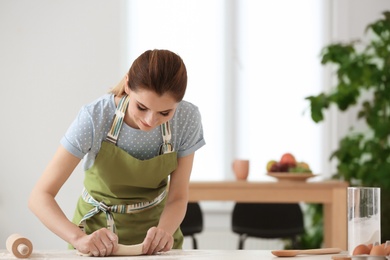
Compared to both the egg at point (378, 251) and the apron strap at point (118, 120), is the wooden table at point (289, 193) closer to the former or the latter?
the apron strap at point (118, 120)

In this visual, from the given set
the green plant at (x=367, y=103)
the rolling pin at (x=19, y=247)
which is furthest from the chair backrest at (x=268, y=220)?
the rolling pin at (x=19, y=247)

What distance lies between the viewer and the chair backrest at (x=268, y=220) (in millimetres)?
4910

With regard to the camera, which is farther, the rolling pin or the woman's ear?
the woman's ear

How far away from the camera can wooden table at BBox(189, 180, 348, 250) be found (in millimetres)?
4105

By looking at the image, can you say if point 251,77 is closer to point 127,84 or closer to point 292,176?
point 292,176

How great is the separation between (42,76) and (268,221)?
6.35 ft

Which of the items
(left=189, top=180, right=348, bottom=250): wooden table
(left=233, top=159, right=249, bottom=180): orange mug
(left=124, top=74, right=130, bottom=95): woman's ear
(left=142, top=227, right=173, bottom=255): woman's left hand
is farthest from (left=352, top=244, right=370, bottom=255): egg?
(left=233, top=159, right=249, bottom=180): orange mug

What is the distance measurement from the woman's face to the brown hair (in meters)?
0.01

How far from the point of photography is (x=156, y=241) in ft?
6.85

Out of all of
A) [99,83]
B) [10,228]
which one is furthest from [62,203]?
[99,83]

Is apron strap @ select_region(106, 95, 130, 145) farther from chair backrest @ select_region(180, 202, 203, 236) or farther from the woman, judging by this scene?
chair backrest @ select_region(180, 202, 203, 236)

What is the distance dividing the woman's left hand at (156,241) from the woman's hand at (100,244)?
0.09 m

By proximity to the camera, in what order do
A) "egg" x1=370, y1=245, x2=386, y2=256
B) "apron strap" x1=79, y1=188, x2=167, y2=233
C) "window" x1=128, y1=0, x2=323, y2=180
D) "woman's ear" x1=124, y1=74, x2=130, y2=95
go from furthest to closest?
"window" x1=128, y1=0, x2=323, y2=180
"apron strap" x1=79, y1=188, x2=167, y2=233
"woman's ear" x1=124, y1=74, x2=130, y2=95
"egg" x1=370, y1=245, x2=386, y2=256

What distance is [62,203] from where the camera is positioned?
5402mm
